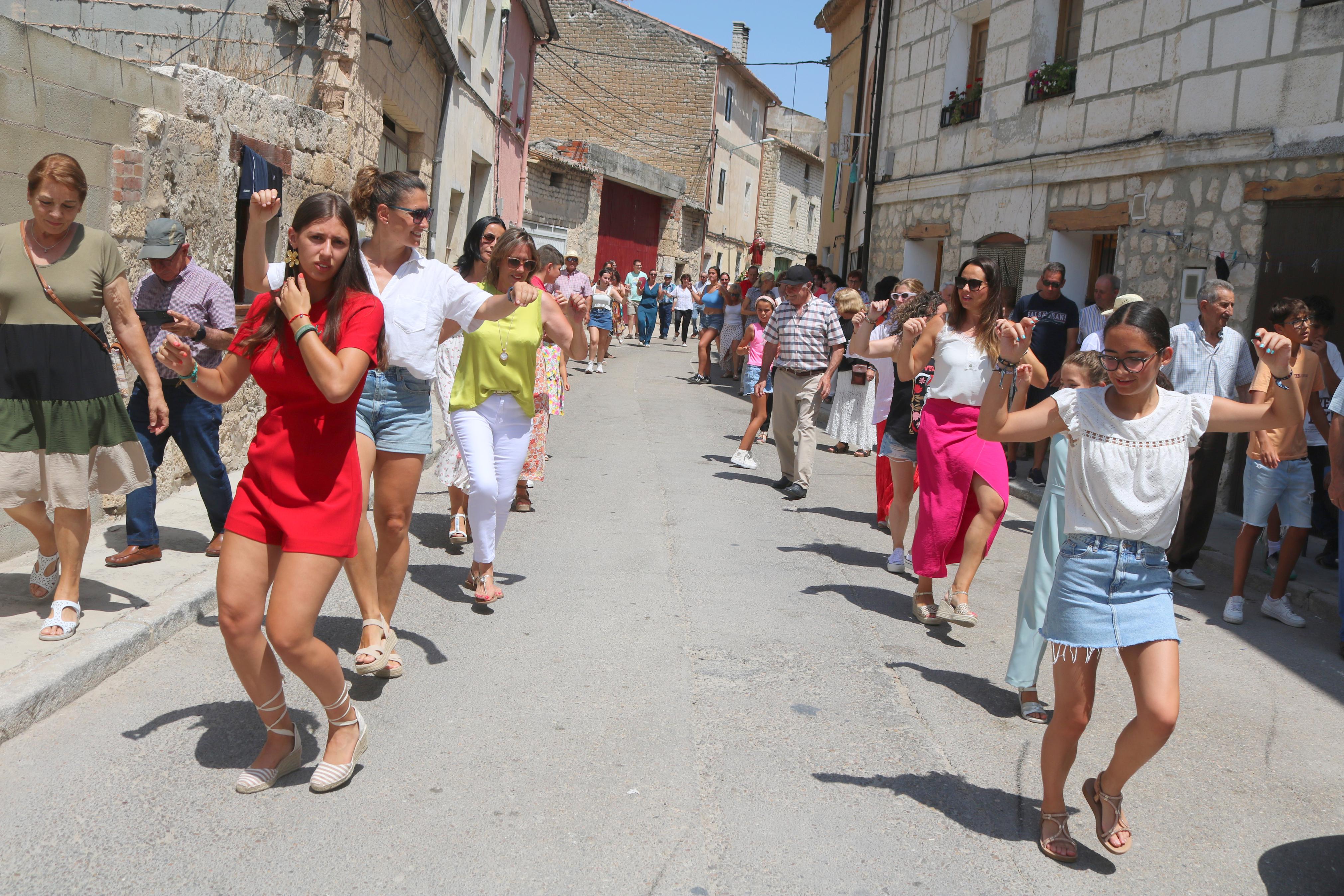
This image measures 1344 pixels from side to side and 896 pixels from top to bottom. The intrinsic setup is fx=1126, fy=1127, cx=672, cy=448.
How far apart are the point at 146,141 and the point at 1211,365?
678 centimetres

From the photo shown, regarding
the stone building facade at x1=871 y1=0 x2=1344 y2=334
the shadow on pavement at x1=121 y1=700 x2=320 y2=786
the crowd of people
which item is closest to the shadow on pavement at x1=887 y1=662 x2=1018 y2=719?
the crowd of people

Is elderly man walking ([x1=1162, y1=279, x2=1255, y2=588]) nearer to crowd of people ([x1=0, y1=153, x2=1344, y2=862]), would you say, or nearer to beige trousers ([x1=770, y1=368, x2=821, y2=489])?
crowd of people ([x1=0, y1=153, x2=1344, y2=862])

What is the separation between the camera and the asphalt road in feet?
10.4

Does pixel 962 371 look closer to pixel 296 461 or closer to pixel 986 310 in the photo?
pixel 986 310

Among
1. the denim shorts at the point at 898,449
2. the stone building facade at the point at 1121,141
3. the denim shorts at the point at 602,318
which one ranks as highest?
the stone building facade at the point at 1121,141

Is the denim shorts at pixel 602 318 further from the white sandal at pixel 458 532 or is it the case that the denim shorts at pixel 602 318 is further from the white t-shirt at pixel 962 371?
the white t-shirt at pixel 962 371

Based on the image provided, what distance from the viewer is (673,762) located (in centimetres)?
392

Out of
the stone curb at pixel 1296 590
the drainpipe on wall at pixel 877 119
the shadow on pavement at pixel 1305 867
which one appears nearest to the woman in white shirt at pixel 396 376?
the shadow on pavement at pixel 1305 867

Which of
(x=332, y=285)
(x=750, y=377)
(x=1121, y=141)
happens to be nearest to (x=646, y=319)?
(x=750, y=377)

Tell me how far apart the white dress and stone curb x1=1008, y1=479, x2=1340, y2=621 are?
133 inches

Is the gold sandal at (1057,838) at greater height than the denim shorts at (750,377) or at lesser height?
lesser

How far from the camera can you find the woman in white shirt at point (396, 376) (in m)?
4.47

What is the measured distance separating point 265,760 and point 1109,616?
104 inches

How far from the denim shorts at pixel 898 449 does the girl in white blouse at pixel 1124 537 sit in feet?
10.8
